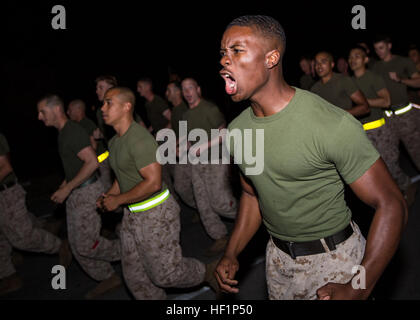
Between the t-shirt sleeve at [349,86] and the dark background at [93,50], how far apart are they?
5.96 metres

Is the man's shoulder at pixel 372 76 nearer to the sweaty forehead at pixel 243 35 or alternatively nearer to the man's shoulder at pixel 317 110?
the man's shoulder at pixel 317 110

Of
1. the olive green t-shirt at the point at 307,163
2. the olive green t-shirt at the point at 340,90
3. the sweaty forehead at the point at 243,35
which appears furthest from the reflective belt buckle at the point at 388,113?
the sweaty forehead at the point at 243,35

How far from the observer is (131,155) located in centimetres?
341

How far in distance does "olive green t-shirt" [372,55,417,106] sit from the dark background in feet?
17.3

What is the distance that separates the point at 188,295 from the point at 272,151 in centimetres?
293

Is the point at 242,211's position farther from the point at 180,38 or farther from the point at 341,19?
the point at 341,19

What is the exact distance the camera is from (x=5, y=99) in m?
12.3

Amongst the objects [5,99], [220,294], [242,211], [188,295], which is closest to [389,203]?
[242,211]

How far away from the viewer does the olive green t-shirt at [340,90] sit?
501 centimetres

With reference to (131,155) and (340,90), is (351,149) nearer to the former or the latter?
(131,155)

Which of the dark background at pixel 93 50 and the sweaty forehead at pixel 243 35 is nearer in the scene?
the sweaty forehead at pixel 243 35

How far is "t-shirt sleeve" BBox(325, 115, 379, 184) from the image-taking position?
69.3 inches

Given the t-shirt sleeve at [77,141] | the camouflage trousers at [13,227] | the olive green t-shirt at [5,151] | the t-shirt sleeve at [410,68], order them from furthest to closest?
the t-shirt sleeve at [410,68]
the camouflage trousers at [13,227]
the olive green t-shirt at [5,151]
the t-shirt sleeve at [77,141]

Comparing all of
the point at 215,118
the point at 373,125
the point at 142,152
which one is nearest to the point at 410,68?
the point at 373,125
